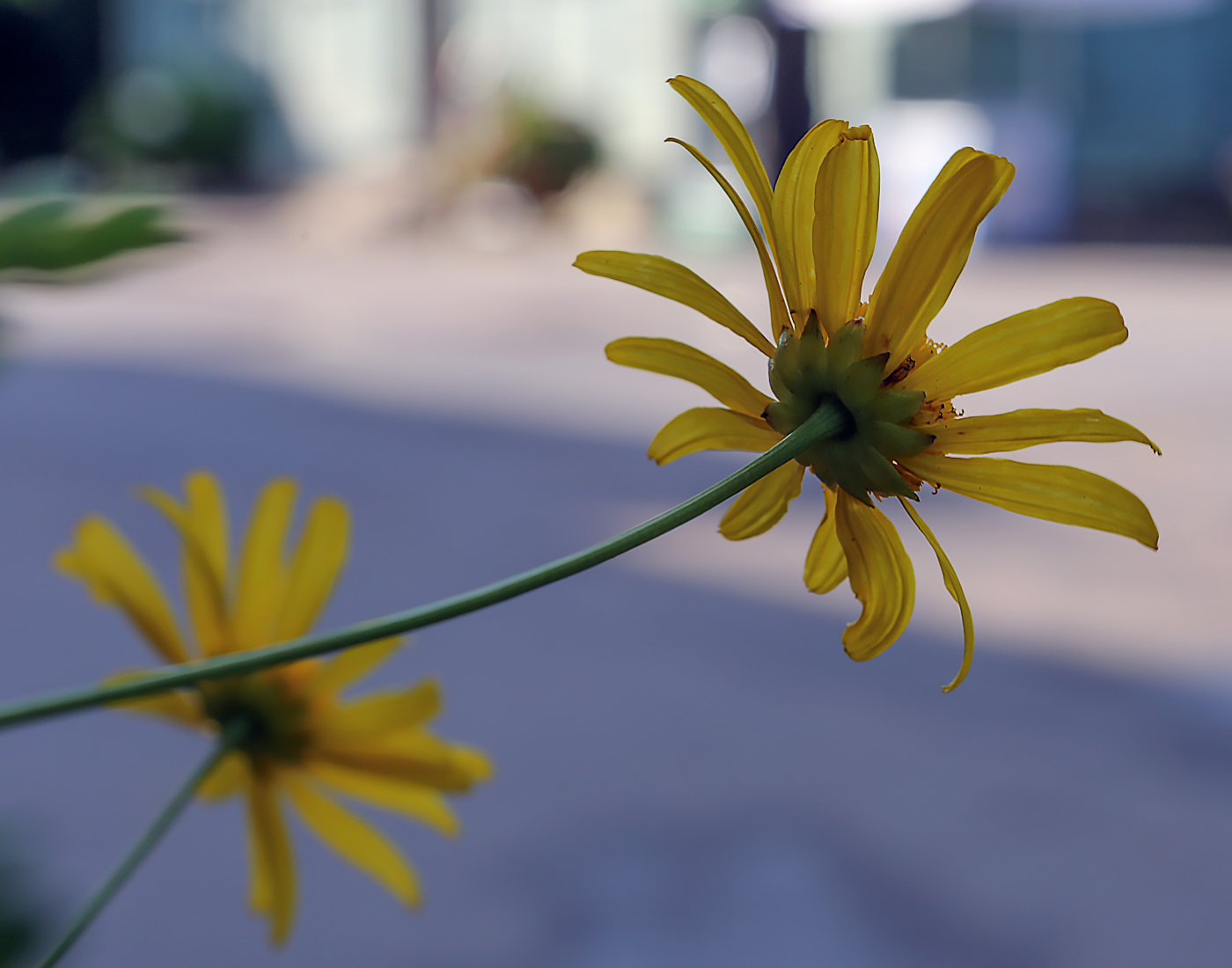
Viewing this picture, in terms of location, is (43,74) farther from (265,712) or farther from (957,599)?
(957,599)

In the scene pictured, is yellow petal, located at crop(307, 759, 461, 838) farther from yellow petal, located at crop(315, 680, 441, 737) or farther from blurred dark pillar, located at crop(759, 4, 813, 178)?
blurred dark pillar, located at crop(759, 4, 813, 178)

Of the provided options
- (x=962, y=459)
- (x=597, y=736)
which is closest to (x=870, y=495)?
(x=962, y=459)

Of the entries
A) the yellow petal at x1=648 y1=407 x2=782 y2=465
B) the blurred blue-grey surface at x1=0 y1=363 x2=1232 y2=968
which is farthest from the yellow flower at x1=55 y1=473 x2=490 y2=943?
the blurred blue-grey surface at x1=0 y1=363 x2=1232 y2=968

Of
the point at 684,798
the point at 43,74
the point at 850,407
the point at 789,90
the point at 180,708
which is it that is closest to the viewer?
the point at 850,407

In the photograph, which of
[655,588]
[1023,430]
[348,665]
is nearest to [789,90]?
[655,588]

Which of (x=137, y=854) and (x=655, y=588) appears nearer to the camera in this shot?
(x=137, y=854)

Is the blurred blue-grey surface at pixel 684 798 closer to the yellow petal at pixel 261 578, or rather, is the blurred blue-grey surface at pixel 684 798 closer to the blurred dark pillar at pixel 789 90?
the yellow petal at pixel 261 578

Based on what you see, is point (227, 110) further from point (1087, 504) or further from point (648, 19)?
point (1087, 504)
